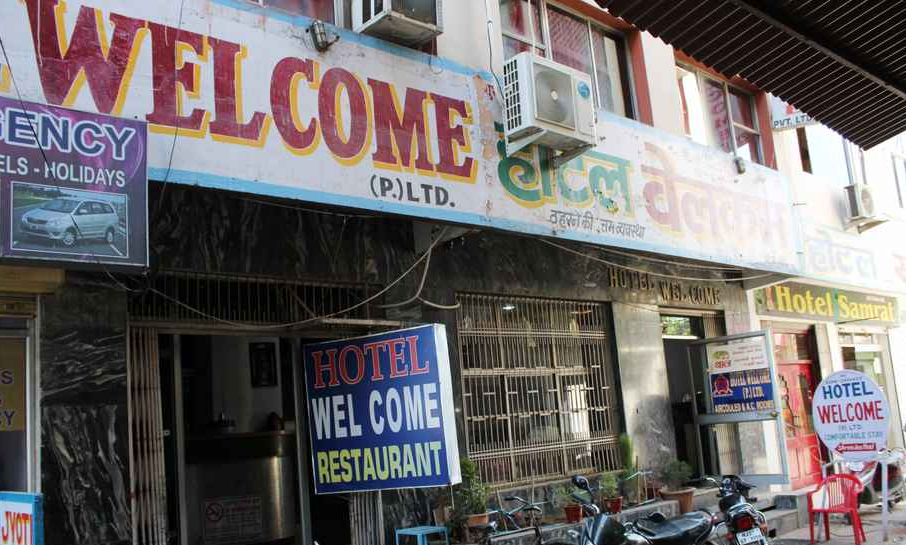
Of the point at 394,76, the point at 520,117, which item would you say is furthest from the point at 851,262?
the point at 394,76

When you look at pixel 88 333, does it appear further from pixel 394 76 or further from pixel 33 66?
pixel 394 76

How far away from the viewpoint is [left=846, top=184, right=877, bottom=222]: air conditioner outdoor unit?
590 inches

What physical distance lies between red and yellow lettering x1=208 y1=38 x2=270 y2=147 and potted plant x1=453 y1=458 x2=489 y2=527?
3.86 meters

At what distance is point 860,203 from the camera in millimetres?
14984

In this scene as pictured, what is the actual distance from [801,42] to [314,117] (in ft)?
11.6

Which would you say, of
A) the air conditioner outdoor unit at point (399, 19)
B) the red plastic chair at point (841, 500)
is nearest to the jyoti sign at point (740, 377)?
the red plastic chair at point (841, 500)

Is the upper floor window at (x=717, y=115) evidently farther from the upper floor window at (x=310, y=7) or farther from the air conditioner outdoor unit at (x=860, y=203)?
the upper floor window at (x=310, y=7)

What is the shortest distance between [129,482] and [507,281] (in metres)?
4.69

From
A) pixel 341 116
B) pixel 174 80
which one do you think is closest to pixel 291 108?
pixel 341 116

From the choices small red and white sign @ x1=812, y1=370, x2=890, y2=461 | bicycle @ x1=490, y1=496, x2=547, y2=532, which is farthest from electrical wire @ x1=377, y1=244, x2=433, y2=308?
small red and white sign @ x1=812, y1=370, x2=890, y2=461

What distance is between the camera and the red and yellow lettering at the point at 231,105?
607 cm

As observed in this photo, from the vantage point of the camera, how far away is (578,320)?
34.9 ft

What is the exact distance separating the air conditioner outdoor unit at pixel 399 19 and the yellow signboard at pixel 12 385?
373 centimetres

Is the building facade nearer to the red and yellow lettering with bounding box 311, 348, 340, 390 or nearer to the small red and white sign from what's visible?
the red and yellow lettering with bounding box 311, 348, 340, 390
